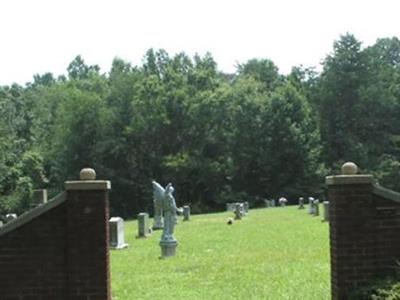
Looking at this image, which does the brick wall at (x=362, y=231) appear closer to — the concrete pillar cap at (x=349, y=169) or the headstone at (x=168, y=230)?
the concrete pillar cap at (x=349, y=169)

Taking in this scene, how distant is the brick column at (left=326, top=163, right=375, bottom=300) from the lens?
9352 millimetres

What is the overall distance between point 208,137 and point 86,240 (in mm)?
56218

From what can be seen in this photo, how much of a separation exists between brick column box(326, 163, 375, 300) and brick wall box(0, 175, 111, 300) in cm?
303

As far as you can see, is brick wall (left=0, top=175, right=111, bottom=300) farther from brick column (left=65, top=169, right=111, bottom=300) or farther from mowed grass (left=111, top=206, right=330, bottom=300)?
mowed grass (left=111, top=206, right=330, bottom=300)

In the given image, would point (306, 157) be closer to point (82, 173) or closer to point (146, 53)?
point (146, 53)

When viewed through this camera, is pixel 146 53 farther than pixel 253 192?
Yes

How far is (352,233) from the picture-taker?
30.8 feet

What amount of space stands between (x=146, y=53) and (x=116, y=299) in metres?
66.5

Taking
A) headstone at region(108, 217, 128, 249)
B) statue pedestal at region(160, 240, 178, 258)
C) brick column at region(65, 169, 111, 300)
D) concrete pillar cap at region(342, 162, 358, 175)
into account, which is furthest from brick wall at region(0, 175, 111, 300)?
headstone at region(108, 217, 128, 249)

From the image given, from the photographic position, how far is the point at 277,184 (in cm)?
6303

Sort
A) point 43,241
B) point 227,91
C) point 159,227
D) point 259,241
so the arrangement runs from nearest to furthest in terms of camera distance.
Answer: point 43,241, point 259,241, point 159,227, point 227,91

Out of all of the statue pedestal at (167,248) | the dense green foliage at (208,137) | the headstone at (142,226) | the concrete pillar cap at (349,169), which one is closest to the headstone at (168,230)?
the statue pedestal at (167,248)

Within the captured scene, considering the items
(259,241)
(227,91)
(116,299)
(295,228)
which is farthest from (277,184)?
(116,299)

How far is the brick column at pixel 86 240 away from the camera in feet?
30.3
